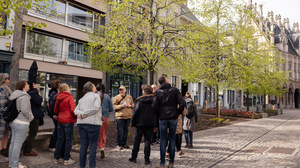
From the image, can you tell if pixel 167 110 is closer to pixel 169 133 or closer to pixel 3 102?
pixel 169 133

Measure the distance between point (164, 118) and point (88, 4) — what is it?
18.5m

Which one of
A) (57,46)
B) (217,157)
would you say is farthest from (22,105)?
(57,46)

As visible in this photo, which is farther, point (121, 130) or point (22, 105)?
point (121, 130)

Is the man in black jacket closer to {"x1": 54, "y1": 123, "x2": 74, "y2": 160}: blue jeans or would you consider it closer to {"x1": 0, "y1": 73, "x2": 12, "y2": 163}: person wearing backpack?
{"x1": 54, "y1": 123, "x2": 74, "y2": 160}: blue jeans

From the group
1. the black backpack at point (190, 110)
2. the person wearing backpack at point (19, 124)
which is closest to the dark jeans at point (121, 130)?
the black backpack at point (190, 110)

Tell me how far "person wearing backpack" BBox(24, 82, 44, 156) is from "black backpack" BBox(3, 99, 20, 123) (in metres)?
0.77

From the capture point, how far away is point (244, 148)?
27.1 feet

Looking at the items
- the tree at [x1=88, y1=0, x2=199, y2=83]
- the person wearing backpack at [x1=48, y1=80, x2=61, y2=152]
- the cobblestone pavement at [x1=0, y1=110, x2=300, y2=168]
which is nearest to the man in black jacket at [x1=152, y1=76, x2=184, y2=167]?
the cobblestone pavement at [x1=0, y1=110, x2=300, y2=168]

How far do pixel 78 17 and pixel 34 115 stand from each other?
17169mm

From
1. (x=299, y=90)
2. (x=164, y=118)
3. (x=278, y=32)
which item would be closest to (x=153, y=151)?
(x=164, y=118)

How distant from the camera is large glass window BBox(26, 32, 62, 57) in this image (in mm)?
17913

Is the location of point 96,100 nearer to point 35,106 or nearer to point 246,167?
point 35,106

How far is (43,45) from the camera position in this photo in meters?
18.7

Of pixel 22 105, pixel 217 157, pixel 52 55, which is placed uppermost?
pixel 52 55
